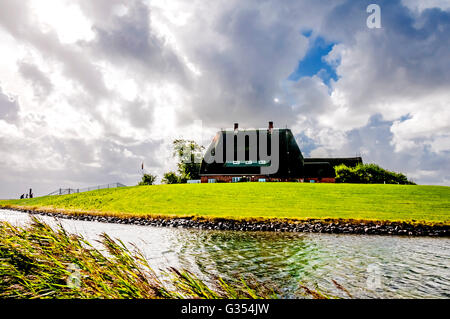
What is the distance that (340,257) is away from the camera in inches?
517

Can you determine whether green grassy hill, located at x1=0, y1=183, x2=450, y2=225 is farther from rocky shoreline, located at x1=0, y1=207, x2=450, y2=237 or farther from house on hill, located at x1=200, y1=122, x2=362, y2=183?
house on hill, located at x1=200, y1=122, x2=362, y2=183

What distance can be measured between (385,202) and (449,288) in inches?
1053

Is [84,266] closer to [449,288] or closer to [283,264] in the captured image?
[283,264]

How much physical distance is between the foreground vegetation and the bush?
55677mm

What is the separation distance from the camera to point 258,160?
191 ft

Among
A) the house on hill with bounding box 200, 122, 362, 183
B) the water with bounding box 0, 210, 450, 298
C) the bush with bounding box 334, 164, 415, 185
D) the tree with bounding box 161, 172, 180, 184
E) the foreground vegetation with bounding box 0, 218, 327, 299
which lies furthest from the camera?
the tree with bounding box 161, 172, 180, 184

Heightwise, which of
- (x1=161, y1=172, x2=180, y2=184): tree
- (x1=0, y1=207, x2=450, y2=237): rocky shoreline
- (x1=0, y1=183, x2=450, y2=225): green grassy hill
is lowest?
(x1=0, y1=207, x2=450, y2=237): rocky shoreline

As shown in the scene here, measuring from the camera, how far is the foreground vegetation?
13.4ft

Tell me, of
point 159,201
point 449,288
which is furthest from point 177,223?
point 449,288

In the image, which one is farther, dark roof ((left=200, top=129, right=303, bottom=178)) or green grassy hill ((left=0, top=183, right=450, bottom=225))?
dark roof ((left=200, top=129, right=303, bottom=178))

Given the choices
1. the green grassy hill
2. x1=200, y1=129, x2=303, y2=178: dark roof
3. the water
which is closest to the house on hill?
x1=200, y1=129, x2=303, y2=178: dark roof

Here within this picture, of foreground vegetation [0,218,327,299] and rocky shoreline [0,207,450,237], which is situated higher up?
foreground vegetation [0,218,327,299]

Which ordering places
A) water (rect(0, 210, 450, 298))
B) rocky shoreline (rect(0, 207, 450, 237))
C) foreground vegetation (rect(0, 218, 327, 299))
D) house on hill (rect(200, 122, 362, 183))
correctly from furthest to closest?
house on hill (rect(200, 122, 362, 183)), rocky shoreline (rect(0, 207, 450, 237)), water (rect(0, 210, 450, 298)), foreground vegetation (rect(0, 218, 327, 299))
